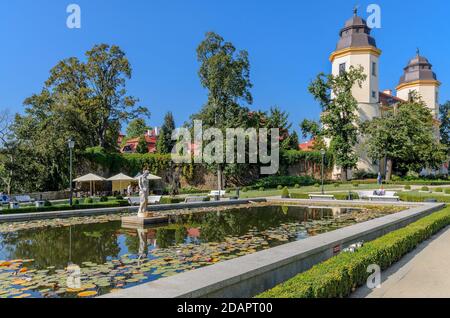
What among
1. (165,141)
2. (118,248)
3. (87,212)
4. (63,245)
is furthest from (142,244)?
(165,141)

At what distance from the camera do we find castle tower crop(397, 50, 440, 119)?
5003 centimetres

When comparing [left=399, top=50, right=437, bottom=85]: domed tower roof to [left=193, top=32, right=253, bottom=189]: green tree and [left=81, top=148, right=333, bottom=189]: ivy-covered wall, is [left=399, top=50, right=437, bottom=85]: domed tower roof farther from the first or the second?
[left=193, top=32, right=253, bottom=189]: green tree

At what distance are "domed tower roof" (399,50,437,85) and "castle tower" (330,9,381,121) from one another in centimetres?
1419

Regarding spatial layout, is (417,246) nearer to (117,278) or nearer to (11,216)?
(117,278)

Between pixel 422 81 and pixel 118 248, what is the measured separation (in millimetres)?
52280

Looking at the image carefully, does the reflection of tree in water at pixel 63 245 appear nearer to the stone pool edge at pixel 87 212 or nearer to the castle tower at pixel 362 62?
the stone pool edge at pixel 87 212

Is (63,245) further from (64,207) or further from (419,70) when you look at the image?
(419,70)

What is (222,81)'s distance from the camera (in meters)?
31.9

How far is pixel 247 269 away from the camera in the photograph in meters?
4.60

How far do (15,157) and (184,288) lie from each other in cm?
2194

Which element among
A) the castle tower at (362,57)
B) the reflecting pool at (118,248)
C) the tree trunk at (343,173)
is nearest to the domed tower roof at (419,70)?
the castle tower at (362,57)

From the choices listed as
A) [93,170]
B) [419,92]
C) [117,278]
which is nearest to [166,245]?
[117,278]

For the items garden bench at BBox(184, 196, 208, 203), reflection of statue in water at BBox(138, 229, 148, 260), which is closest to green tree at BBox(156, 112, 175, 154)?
garden bench at BBox(184, 196, 208, 203)

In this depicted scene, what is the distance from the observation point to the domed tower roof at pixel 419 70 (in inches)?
1984
